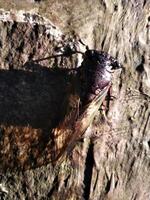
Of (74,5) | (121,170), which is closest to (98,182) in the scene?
(121,170)

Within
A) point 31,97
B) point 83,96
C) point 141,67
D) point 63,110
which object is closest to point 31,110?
point 31,97

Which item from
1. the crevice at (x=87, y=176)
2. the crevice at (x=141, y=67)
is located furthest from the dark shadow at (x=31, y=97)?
the crevice at (x=141, y=67)

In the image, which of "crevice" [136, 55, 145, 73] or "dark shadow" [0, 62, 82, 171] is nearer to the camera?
"dark shadow" [0, 62, 82, 171]

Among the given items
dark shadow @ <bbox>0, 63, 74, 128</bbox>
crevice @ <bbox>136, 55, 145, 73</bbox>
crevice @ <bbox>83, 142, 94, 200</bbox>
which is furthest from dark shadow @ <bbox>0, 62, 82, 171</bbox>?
crevice @ <bbox>136, 55, 145, 73</bbox>

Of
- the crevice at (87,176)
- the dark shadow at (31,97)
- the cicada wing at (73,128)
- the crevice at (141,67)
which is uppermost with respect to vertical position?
the crevice at (141,67)

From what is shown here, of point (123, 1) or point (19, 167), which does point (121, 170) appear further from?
point (123, 1)

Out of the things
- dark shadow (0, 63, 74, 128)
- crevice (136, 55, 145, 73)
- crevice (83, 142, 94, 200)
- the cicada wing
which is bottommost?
crevice (83, 142, 94, 200)

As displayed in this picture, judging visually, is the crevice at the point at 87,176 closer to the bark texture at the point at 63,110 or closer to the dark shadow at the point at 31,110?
the bark texture at the point at 63,110

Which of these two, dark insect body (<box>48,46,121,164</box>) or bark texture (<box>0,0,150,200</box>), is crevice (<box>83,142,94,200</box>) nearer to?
bark texture (<box>0,0,150,200</box>)
